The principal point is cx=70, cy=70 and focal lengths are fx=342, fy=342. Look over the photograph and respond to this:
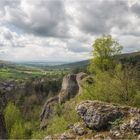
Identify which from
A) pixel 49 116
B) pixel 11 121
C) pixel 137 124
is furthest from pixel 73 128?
pixel 11 121

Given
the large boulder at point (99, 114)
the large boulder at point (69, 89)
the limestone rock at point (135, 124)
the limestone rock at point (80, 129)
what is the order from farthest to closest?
the large boulder at point (69, 89)
the limestone rock at point (80, 129)
the large boulder at point (99, 114)
the limestone rock at point (135, 124)

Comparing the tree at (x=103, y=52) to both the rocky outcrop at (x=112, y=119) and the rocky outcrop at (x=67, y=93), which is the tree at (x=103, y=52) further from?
the rocky outcrop at (x=112, y=119)

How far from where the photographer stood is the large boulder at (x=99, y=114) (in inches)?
1083

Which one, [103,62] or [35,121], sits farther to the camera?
[35,121]

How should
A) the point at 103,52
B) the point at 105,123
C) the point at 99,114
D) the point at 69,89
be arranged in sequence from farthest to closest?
the point at 69,89 → the point at 103,52 → the point at 99,114 → the point at 105,123

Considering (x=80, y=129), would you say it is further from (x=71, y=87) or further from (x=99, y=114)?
(x=71, y=87)

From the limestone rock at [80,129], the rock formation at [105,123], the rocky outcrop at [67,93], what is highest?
the rock formation at [105,123]

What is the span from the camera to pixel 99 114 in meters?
28.0

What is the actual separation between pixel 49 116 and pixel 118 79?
2788 inches

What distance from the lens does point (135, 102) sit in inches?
1964

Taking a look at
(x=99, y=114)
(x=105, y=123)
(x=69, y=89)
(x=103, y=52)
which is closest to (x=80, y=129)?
(x=99, y=114)

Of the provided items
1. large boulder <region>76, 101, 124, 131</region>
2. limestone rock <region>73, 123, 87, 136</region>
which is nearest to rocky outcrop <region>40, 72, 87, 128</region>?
limestone rock <region>73, 123, 87, 136</region>

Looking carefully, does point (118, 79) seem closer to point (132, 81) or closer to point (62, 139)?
point (132, 81)

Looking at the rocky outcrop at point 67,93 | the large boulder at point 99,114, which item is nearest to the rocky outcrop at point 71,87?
the rocky outcrop at point 67,93
